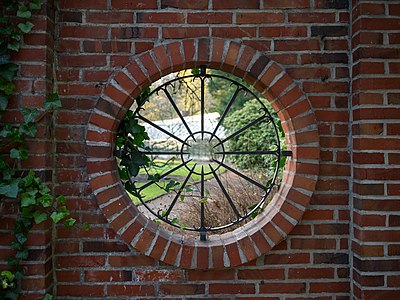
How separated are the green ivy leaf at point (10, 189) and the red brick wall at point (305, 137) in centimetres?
23

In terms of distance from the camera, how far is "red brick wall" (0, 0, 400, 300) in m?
2.04

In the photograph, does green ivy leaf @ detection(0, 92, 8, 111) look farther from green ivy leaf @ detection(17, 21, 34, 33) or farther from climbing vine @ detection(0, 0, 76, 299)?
green ivy leaf @ detection(17, 21, 34, 33)

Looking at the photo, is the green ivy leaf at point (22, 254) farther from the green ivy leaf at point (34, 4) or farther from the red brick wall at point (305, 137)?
the green ivy leaf at point (34, 4)

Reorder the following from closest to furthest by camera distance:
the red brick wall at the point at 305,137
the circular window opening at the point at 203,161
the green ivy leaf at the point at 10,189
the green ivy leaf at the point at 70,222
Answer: the green ivy leaf at the point at 10,189 < the green ivy leaf at the point at 70,222 < the red brick wall at the point at 305,137 < the circular window opening at the point at 203,161

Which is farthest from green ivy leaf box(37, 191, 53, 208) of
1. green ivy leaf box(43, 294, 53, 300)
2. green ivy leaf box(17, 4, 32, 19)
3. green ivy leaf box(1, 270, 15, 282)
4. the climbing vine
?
green ivy leaf box(17, 4, 32, 19)

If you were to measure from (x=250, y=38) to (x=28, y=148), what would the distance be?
1.32m

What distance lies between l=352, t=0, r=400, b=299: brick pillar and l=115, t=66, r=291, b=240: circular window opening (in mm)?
452

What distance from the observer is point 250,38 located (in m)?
2.05

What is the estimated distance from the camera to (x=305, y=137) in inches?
80.0

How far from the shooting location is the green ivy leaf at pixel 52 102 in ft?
6.14

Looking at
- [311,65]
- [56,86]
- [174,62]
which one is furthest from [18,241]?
[311,65]

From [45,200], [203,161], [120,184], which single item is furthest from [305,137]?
[45,200]

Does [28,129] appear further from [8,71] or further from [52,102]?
[8,71]

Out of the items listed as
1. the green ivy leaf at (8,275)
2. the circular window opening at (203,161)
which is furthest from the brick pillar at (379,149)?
the green ivy leaf at (8,275)
